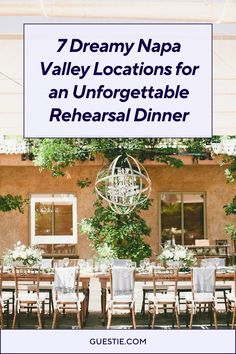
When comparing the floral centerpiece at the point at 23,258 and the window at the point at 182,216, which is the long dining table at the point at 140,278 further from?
the window at the point at 182,216

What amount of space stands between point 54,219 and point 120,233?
4913 mm

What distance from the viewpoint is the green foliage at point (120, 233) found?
44.6ft

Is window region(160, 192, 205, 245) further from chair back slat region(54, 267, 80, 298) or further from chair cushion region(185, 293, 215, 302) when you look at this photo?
chair back slat region(54, 267, 80, 298)

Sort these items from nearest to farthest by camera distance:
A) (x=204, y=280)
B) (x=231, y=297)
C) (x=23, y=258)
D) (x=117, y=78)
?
(x=117, y=78)
(x=204, y=280)
(x=231, y=297)
(x=23, y=258)

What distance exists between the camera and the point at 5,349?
6.11 meters

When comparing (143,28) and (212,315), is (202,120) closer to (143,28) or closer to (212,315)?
(143,28)

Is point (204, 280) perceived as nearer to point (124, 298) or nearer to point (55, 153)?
point (124, 298)

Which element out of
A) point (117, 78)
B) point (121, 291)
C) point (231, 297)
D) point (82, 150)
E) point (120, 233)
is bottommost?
point (231, 297)

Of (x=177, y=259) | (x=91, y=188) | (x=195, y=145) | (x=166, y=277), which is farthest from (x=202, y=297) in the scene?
(x=91, y=188)

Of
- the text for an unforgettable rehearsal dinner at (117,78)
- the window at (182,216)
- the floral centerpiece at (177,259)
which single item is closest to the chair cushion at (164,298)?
the floral centerpiece at (177,259)

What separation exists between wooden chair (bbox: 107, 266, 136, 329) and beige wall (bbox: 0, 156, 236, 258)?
28.0 ft

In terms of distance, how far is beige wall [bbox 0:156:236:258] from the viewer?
17.7 metres

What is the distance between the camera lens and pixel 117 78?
15.5 ft

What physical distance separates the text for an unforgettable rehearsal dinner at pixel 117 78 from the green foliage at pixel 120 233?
8896 mm
